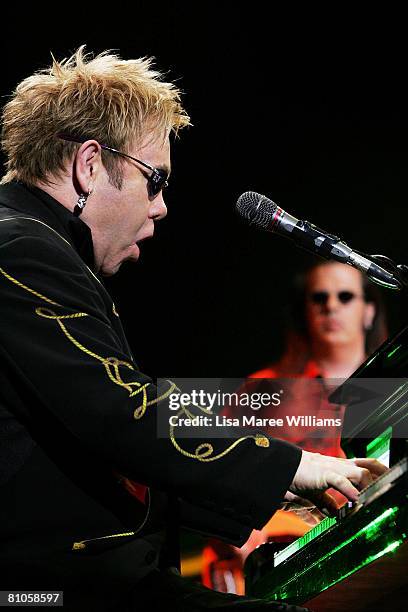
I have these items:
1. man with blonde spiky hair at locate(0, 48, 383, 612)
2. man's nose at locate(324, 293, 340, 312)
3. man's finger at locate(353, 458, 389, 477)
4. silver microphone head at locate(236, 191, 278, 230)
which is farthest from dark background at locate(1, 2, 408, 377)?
man's finger at locate(353, 458, 389, 477)

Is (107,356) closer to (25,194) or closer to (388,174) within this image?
(25,194)

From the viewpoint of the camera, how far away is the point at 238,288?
4.29m

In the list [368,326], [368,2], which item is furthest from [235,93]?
[368,326]

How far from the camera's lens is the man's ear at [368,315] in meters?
4.18

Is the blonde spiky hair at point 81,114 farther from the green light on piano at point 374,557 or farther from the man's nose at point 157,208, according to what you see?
the green light on piano at point 374,557

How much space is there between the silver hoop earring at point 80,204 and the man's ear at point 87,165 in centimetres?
1

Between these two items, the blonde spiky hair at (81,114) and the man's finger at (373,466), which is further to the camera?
the blonde spiky hair at (81,114)

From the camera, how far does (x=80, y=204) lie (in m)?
1.74

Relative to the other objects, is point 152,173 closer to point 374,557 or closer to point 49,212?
point 49,212

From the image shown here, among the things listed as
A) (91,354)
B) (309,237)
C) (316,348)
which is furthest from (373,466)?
(316,348)

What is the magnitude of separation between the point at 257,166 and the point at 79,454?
2.97m

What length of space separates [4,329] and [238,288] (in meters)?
2.96

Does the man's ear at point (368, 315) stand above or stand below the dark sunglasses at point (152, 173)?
above

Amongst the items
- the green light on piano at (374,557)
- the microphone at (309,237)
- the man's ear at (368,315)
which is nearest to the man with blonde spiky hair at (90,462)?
the green light on piano at (374,557)
